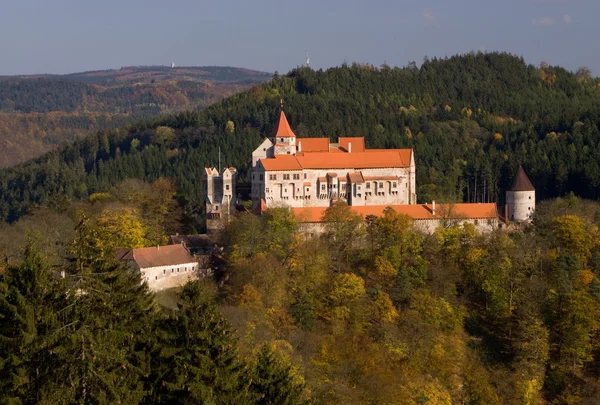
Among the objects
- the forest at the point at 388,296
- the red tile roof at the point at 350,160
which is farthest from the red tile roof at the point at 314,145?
the forest at the point at 388,296

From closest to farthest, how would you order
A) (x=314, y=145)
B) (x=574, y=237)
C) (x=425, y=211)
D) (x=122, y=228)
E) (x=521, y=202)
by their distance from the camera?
(x=122, y=228) → (x=574, y=237) → (x=425, y=211) → (x=521, y=202) → (x=314, y=145)

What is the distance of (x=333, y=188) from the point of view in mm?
68625

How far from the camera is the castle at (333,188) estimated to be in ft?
216

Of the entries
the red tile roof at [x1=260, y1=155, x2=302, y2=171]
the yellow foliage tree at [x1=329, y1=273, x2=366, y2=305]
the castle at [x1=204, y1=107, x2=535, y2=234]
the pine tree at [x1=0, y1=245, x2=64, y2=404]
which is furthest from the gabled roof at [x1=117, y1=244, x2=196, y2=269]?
the pine tree at [x1=0, y1=245, x2=64, y2=404]

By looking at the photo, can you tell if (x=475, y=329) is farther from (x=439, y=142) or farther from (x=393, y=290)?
(x=439, y=142)

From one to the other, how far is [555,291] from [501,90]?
8359 centimetres

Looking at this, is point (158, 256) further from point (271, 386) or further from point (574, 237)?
point (271, 386)

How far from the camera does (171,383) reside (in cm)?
2745

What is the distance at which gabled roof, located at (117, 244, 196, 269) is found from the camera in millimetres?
54938

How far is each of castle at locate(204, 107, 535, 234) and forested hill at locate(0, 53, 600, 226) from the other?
5145 mm

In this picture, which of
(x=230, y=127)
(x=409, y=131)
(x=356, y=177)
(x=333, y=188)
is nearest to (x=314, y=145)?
(x=333, y=188)

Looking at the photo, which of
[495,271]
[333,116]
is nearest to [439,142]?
[333,116]

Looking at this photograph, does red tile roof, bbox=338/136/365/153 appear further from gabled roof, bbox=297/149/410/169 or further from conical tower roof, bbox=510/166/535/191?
conical tower roof, bbox=510/166/535/191

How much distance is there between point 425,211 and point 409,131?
47.3 meters
